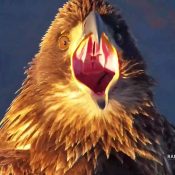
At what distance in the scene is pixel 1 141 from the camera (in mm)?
2162

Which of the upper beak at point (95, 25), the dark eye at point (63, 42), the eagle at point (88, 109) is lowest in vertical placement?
the eagle at point (88, 109)

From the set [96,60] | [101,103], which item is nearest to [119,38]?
[96,60]

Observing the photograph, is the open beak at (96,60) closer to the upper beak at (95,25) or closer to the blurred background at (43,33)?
the upper beak at (95,25)

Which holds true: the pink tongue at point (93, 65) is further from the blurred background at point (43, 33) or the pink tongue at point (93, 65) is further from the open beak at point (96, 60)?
the blurred background at point (43, 33)

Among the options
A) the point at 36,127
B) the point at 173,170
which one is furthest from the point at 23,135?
the point at 173,170

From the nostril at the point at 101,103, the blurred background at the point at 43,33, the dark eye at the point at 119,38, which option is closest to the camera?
the nostril at the point at 101,103

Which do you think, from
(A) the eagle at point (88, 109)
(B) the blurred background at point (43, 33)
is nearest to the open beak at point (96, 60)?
(A) the eagle at point (88, 109)

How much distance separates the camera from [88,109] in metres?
2.04

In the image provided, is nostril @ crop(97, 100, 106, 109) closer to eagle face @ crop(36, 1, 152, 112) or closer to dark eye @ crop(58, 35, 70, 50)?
eagle face @ crop(36, 1, 152, 112)

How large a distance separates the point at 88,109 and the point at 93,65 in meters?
0.11

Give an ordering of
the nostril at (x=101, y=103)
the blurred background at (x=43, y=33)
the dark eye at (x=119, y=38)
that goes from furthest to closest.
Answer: the blurred background at (x=43, y=33) → the dark eye at (x=119, y=38) → the nostril at (x=101, y=103)

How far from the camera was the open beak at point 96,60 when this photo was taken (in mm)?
2010

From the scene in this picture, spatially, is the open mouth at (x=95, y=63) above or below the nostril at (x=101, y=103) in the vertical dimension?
above

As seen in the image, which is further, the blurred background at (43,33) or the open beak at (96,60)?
the blurred background at (43,33)
